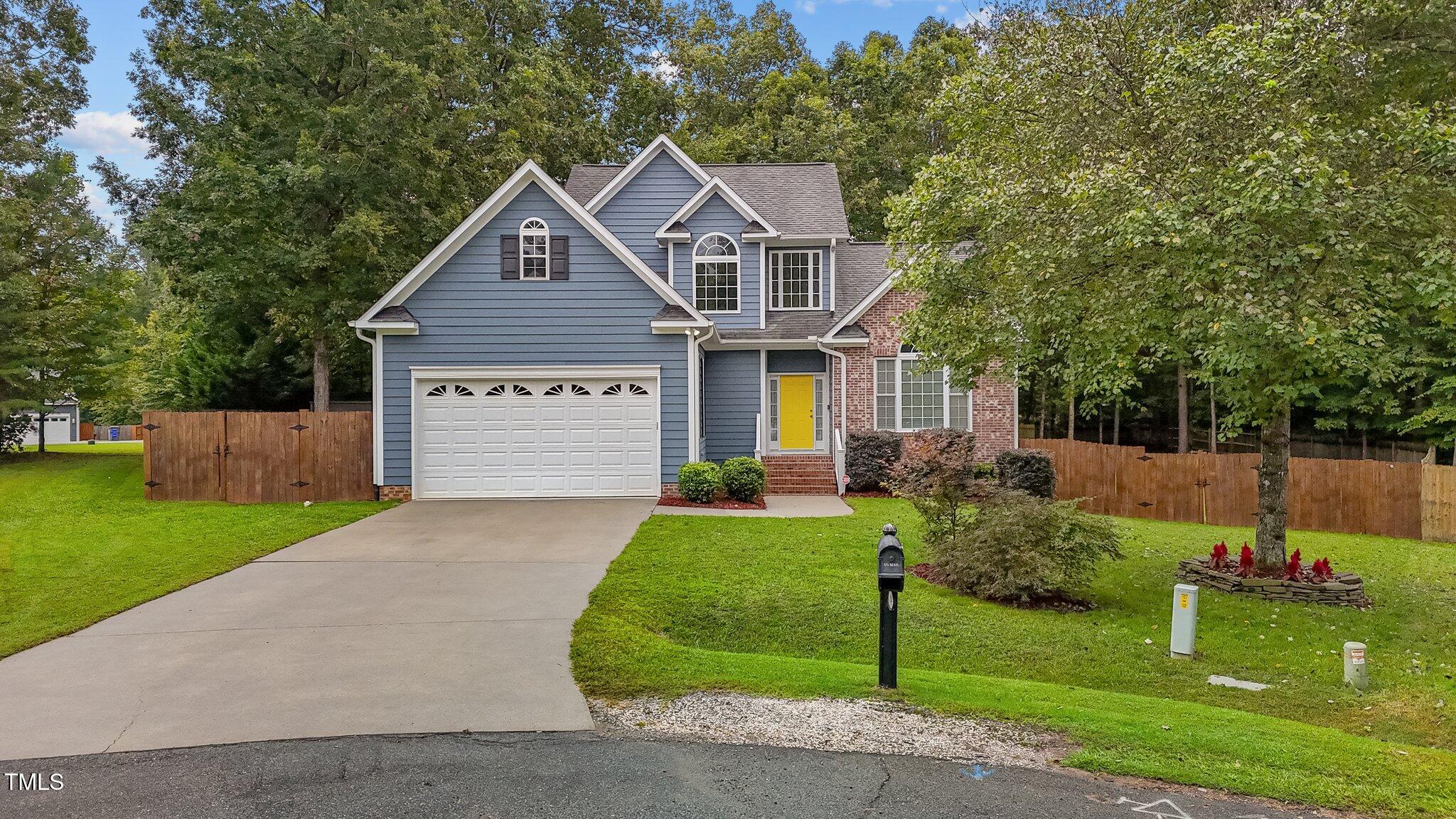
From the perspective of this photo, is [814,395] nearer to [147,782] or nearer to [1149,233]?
[1149,233]

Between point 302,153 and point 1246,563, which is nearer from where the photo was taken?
point 1246,563

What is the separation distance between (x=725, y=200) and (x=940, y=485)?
11.3m

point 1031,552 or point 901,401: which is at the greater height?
point 901,401

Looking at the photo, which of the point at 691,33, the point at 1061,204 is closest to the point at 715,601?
the point at 1061,204

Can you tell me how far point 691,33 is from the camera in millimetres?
36469

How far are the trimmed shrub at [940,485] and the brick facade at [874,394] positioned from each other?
8135mm

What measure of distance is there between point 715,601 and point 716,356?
37.7 feet

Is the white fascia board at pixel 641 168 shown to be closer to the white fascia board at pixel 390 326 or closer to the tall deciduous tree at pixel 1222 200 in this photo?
the white fascia board at pixel 390 326

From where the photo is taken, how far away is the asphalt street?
3.95 metres

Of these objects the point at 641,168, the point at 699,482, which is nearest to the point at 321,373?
the point at 641,168

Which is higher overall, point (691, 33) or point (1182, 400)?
point (691, 33)

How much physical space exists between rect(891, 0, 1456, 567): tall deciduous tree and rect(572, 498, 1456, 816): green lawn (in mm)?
2160

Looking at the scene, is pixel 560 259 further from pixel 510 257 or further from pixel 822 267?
pixel 822 267

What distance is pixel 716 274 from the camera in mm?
19906
